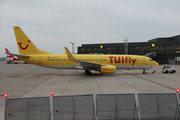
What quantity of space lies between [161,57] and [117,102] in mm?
A: 77631

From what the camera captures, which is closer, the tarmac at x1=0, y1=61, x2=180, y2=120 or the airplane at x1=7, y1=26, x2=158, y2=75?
the tarmac at x1=0, y1=61, x2=180, y2=120

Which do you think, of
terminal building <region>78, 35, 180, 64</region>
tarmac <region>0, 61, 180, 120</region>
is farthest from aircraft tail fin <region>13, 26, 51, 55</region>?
terminal building <region>78, 35, 180, 64</region>

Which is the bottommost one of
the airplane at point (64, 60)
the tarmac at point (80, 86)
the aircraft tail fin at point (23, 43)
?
the tarmac at point (80, 86)

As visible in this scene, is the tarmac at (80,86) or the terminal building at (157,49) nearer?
the tarmac at (80,86)

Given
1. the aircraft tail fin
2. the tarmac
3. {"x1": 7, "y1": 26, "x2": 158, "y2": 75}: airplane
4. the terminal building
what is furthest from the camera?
the terminal building

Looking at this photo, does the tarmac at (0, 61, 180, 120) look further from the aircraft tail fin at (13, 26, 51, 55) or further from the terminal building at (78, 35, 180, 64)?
the terminal building at (78, 35, 180, 64)

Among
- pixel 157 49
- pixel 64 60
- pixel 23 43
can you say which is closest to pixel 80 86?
pixel 64 60

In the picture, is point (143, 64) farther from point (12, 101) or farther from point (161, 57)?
point (161, 57)

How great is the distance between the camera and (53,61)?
21859 millimetres

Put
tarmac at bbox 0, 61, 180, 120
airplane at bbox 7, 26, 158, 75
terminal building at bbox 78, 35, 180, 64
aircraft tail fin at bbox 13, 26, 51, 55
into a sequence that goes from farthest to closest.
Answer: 1. terminal building at bbox 78, 35, 180, 64
2. aircraft tail fin at bbox 13, 26, 51, 55
3. airplane at bbox 7, 26, 158, 75
4. tarmac at bbox 0, 61, 180, 120

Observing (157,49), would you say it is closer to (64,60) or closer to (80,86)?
(64,60)

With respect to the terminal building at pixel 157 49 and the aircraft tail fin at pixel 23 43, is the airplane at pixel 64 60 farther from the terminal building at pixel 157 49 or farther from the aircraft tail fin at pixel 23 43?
the terminal building at pixel 157 49

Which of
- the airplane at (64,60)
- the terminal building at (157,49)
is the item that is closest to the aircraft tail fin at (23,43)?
the airplane at (64,60)

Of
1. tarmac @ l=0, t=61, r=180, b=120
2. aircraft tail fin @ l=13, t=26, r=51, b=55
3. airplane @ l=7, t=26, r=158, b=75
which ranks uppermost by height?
aircraft tail fin @ l=13, t=26, r=51, b=55
